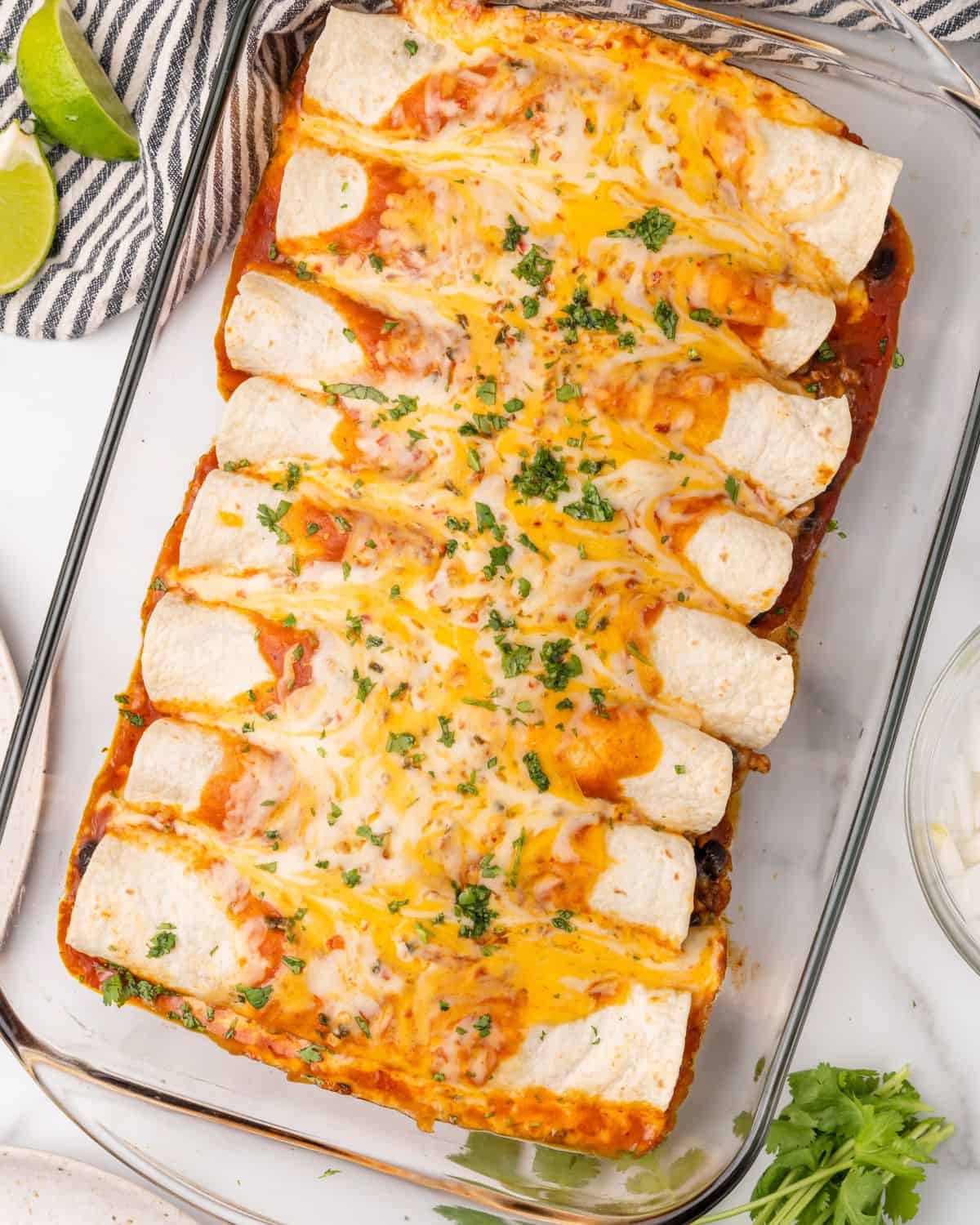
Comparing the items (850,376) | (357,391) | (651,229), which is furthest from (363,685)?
(850,376)

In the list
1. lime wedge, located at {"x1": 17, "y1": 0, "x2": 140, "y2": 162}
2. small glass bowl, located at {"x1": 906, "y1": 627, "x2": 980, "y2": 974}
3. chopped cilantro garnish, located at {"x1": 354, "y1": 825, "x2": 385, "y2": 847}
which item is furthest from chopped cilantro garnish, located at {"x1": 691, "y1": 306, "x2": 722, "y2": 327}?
lime wedge, located at {"x1": 17, "y1": 0, "x2": 140, "y2": 162}

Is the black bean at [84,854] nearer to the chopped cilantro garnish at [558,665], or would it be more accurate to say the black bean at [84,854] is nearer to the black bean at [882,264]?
the chopped cilantro garnish at [558,665]

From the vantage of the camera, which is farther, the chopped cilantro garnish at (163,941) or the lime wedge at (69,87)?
the lime wedge at (69,87)

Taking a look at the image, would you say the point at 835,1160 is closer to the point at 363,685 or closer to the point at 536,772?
the point at 536,772

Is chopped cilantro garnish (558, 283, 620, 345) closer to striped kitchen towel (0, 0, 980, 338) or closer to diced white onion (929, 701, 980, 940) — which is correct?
striped kitchen towel (0, 0, 980, 338)

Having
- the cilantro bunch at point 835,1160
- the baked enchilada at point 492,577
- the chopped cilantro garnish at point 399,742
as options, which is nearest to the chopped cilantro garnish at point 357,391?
the baked enchilada at point 492,577
